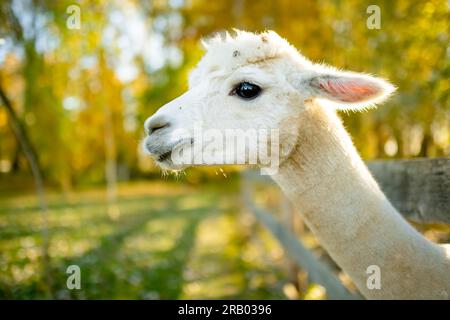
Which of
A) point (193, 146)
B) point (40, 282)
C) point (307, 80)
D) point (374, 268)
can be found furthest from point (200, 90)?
point (40, 282)

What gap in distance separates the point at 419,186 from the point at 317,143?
2.42ft

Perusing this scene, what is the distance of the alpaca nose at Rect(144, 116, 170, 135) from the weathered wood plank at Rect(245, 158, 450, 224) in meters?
1.61

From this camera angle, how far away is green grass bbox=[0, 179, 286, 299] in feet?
15.2

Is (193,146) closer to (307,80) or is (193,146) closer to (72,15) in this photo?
(307,80)

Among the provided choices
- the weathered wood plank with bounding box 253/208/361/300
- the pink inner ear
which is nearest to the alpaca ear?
the pink inner ear

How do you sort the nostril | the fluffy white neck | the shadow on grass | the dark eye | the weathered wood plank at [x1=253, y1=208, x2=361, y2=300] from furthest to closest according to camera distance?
the shadow on grass < the weathered wood plank at [x1=253, y1=208, x2=361, y2=300] < the dark eye < the nostril < the fluffy white neck

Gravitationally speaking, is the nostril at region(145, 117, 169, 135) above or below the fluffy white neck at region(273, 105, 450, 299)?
above

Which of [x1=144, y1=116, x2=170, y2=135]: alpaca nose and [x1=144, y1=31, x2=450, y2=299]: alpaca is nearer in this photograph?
[x1=144, y1=31, x2=450, y2=299]: alpaca

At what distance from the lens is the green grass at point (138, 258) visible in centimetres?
462

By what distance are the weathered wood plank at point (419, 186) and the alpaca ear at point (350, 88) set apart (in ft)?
1.74

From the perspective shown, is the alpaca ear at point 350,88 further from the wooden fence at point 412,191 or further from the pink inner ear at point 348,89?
the wooden fence at point 412,191

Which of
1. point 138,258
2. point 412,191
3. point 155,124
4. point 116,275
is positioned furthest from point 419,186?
point 138,258

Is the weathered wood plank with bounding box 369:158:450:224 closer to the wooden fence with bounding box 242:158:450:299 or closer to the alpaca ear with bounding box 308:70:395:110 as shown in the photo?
the wooden fence with bounding box 242:158:450:299

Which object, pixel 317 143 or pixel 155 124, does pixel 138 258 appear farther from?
pixel 317 143
